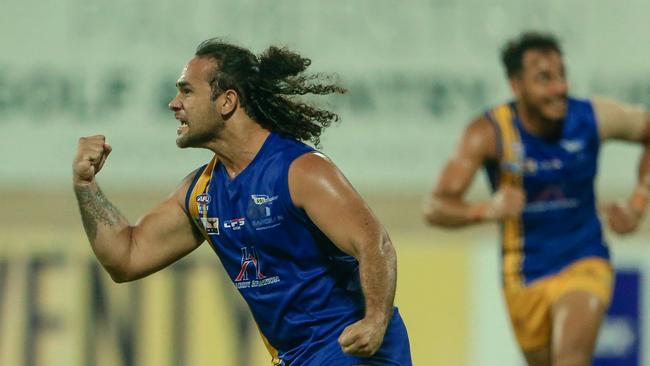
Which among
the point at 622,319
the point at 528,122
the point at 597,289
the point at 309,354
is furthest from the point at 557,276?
the point at 309,354

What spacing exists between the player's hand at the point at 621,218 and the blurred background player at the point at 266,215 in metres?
2.69

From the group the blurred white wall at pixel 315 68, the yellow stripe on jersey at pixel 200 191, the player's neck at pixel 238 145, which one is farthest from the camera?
the blurred white wall at pixel 315 68

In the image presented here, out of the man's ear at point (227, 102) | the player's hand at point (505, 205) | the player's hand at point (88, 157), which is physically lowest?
the player's hand at point (505, 205)

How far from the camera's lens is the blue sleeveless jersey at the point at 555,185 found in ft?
26.2

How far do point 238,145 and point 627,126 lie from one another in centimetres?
314

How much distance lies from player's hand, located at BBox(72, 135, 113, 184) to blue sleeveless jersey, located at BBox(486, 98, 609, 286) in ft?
9.57

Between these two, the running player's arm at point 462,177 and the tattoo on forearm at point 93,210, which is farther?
the running player's arm at point 462,177

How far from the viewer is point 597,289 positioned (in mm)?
7809

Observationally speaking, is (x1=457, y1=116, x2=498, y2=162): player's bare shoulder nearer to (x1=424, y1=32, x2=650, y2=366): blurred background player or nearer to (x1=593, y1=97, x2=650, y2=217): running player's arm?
(x1=424, y1=32, x2=650, y2=366): blurred background player

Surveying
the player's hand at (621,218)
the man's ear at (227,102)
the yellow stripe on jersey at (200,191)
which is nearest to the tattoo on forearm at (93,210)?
the yellow stripe on jersey at (200,191)

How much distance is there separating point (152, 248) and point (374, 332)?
1.14 m

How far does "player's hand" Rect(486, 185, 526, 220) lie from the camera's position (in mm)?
7770

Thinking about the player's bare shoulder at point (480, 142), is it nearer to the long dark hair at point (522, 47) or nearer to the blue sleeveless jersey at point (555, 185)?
the blue sleeveless jersey at point (555, 185)

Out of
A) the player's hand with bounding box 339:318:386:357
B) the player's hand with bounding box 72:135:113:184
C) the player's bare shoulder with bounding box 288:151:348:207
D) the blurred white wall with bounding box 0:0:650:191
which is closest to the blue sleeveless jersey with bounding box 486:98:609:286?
the blurred white wall with bounding box 0:0:650:191
